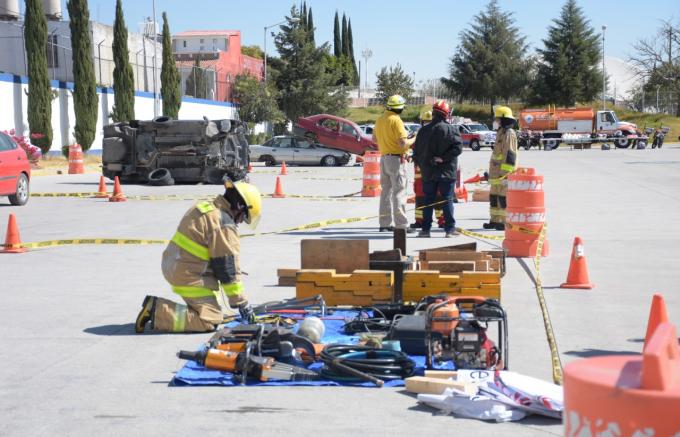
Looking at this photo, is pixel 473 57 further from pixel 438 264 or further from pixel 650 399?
pixel 650 399

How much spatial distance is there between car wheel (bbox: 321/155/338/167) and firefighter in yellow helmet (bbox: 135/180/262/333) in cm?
3420

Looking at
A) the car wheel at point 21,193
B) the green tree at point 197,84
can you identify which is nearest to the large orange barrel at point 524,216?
the car wheel at point 21,193

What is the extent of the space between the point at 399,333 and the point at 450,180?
747cm

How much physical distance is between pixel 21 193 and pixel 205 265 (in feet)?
48.3

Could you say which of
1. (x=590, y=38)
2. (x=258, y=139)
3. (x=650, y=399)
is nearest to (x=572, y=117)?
(x=258, y=139)

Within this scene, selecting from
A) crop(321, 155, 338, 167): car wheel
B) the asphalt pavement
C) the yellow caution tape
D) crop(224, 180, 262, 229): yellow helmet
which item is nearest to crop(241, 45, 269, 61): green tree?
crop(321, 155, 338, 167): car wheel

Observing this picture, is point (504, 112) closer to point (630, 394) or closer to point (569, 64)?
point (630, 394)

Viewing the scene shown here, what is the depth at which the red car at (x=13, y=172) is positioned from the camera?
1988cm

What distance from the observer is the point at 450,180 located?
1424 centimetres

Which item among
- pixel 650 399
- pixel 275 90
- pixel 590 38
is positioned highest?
pixel 590 38

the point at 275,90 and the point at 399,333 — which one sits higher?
the point at 275,90

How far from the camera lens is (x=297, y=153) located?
4272 centimetres

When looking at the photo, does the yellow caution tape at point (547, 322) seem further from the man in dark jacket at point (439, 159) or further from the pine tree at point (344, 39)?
the pine tree at point (344, 39)

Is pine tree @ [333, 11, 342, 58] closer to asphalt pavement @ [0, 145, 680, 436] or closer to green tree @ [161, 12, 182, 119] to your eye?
green tree @ [161, 12, 182, 119]
